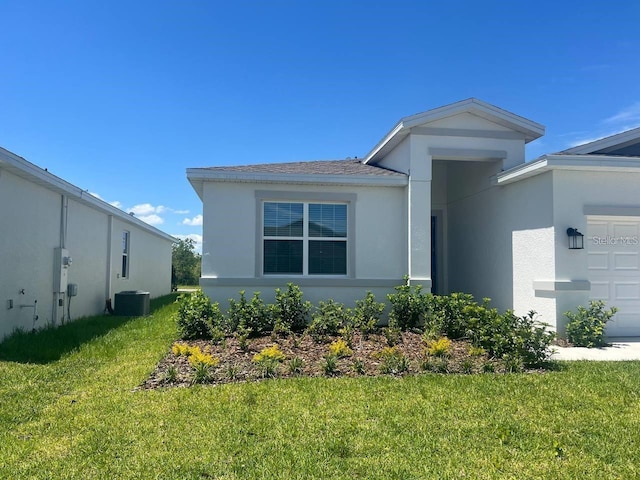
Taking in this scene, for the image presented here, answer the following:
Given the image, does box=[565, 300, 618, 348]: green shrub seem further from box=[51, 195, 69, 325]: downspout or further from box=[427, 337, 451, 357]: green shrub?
box=[51, 195, 69, 325]: downspout

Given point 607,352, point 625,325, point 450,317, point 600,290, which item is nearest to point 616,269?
point 600,290

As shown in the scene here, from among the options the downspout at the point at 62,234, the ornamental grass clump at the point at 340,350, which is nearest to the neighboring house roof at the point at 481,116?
the ornamental grass clump at the point at 340,350

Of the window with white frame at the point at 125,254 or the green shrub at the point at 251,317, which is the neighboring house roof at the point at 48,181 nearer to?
the window with white frame at the point at 125,254

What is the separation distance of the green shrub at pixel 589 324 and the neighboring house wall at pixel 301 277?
3.38 meters

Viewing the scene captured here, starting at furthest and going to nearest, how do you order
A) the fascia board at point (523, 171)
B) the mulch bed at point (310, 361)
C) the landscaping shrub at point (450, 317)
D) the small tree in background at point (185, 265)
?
the small tree in background at point (185, 265) → the fascia board at point (523, 171) → the landscaping shrub at point (450, 317) → the mulch bed at point (310, 361)

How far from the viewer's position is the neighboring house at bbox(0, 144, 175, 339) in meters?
8.06

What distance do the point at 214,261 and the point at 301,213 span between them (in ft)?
7.01

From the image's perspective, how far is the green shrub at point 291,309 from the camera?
8.70m

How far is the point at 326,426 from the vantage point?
4.07 metres

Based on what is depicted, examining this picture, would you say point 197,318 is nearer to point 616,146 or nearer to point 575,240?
point 575,240

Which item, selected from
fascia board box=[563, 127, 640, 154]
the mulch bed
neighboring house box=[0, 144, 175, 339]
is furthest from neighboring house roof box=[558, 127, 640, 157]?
neighboring house box=[0, 144, 175, 339]

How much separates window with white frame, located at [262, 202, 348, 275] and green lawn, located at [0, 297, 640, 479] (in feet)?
13.6

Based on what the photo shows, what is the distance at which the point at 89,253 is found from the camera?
12.4 m

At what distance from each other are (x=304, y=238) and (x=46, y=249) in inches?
221
